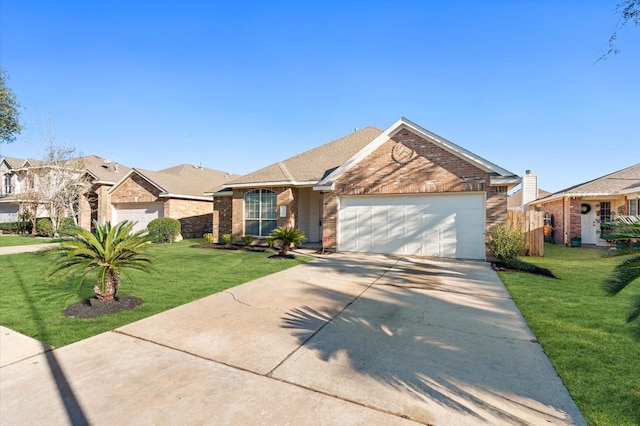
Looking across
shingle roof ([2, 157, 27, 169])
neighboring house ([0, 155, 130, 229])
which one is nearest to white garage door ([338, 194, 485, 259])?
neighboring house ([0, 155, 130, 229])

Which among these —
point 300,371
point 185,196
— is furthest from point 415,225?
point 185,196

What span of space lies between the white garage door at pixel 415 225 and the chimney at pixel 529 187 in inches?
554

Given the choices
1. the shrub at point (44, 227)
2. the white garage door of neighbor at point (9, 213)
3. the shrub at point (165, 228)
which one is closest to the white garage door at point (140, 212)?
the shrub at point (165, 228)

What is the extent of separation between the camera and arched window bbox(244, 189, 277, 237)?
1495 cm

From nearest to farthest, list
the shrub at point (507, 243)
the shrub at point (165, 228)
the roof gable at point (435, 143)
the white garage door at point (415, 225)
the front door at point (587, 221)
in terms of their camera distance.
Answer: the shrub at point (507, 243)
the roof gable at point (435, 143)
the white garage door at point (415, 225)
the front door at point (587, 221)
the shrub at point (165, 228)

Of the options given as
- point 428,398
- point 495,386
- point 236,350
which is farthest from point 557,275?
point 236,350

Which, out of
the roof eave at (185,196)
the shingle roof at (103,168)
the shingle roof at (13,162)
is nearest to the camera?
the roof eave at (185,196)

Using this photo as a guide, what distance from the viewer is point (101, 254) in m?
5.07

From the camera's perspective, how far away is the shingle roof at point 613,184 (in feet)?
49.5

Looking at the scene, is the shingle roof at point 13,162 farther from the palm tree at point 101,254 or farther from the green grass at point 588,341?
the green grass at point 588,341

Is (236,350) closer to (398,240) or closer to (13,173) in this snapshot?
(398,240)

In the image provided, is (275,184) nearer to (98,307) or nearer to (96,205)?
(98,307)

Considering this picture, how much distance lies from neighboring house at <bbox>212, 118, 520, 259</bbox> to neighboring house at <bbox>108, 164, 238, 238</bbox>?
299 inches

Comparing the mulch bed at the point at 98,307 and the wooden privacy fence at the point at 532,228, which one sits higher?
the wooden privacy fence at the point at 532,228
